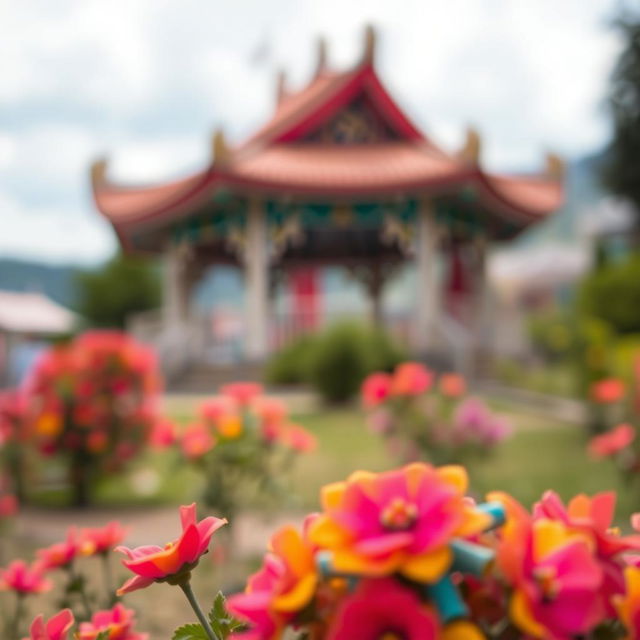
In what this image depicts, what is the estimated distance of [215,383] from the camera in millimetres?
11672

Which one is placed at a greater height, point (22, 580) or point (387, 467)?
point (22, 580)

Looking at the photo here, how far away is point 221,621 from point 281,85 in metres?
16.3

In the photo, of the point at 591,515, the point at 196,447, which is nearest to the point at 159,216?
the point at 196,447

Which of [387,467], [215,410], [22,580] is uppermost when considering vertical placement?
[22,580]

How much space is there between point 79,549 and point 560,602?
108 centimetres

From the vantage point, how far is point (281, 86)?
1616 cm

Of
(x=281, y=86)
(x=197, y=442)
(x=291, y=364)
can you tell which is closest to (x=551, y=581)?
(x=197, y=442)

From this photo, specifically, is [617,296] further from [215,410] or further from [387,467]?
[215,410]

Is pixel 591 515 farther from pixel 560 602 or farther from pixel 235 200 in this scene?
pixel 235 200

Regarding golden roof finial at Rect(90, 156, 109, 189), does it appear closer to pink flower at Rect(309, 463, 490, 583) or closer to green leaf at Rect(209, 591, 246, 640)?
green leaf at Rect(209, 591, 246, 640)

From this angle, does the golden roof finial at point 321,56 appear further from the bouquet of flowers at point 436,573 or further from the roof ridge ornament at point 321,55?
the bouquet of flowers at point 436,573

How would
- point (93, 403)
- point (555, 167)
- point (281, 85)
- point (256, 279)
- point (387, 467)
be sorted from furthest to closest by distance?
point (281, 85)
point (555, 167)
point (256, 279)
point (387, 467)
point (93, 403)

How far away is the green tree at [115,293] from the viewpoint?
2717 cm

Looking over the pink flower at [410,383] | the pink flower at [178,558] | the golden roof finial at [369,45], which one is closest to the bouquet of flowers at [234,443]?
the pink flower at [410,383]
